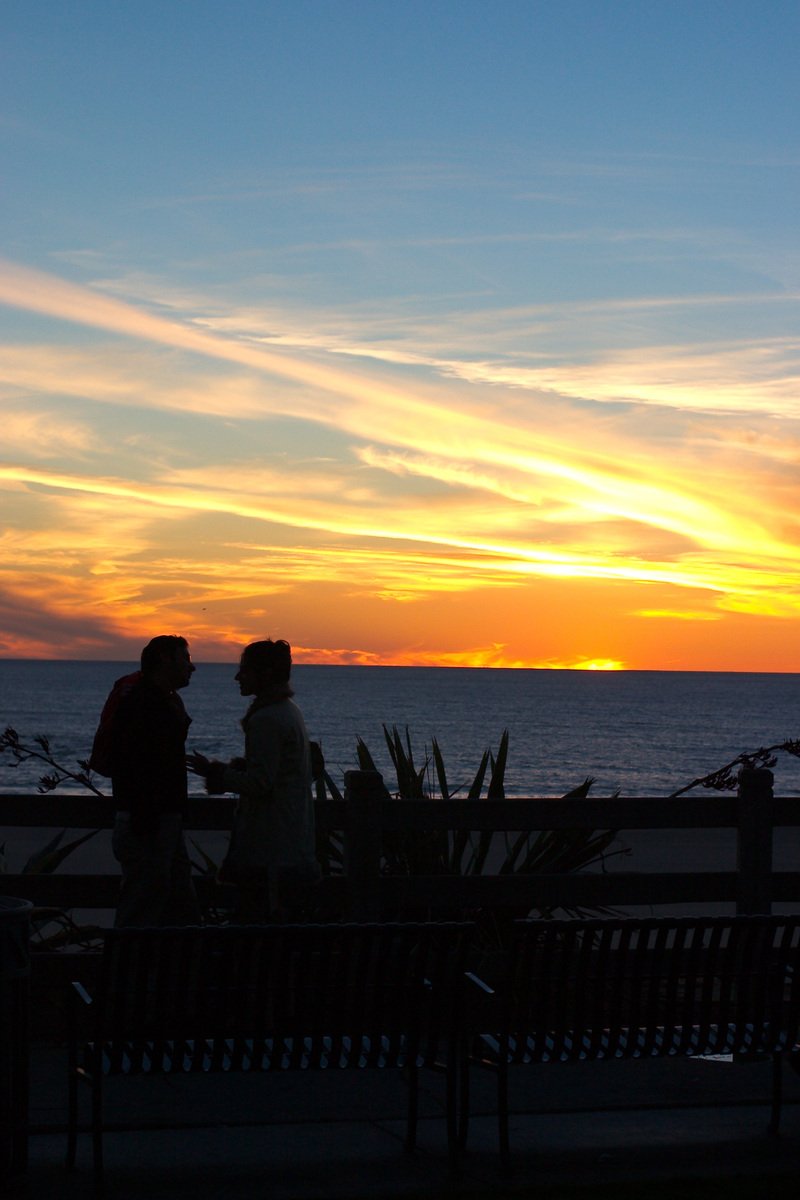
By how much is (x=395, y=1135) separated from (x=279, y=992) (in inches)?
35.0

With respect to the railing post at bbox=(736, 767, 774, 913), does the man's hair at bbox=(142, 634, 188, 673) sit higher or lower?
higher

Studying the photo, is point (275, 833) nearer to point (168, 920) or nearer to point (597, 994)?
point (168, 920)

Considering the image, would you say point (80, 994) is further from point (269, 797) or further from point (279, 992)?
point (269, 797)

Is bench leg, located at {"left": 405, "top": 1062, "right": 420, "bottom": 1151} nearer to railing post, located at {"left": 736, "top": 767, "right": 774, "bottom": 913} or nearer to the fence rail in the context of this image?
the fence rail

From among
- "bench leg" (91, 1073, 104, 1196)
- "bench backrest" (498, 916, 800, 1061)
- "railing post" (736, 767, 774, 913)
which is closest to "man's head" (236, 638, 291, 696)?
"bench backrest" (498, 916, 800, 1061)

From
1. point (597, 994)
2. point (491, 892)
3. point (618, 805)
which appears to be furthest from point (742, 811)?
point (597, 994)

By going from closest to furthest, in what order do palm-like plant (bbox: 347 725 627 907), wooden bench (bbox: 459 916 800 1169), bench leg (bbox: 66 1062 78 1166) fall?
bench leg (bbox: 66 1062 78 1166) → wooden bench (bbox: 459 916 800 1169) → palm-like plant (bbox: 347 725 627 907)

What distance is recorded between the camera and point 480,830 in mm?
7098

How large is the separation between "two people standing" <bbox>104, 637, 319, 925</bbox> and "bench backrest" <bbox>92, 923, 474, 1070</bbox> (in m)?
1.39

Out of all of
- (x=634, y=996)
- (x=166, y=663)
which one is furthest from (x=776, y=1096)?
(x=166, y=663)

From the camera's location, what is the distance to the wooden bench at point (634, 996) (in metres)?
5.02

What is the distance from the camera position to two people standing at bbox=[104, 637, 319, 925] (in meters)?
6.48

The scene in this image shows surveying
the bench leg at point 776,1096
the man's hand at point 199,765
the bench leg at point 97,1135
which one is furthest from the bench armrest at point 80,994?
the bench leg at point 776,1096

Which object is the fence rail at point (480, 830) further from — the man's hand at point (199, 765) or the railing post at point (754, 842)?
the man's hand at point (199, 765)
